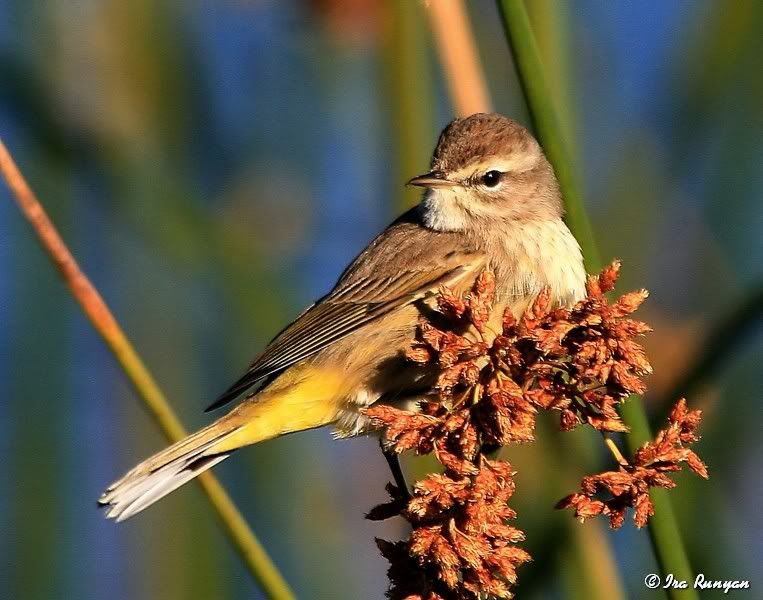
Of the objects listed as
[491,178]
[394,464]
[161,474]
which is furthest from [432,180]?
[161,474]

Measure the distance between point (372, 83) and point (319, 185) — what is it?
768 mm

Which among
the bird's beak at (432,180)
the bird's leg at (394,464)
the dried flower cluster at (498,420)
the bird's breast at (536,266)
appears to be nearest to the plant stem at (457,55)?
the bird's beak at (432,180)

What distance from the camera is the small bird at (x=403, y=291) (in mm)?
3871

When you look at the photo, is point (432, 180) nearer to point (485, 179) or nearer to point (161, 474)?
point (485, 179)

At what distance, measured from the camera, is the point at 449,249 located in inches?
172

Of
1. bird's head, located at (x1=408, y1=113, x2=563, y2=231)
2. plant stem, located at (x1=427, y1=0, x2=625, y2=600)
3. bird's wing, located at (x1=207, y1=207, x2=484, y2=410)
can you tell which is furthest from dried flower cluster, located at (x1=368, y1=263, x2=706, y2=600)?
bird's head, located at (x1=408, y1=113, x2=563, y2=231)

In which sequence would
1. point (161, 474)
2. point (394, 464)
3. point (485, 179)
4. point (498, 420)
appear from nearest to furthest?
point (498, 420) → point (161, 474) → point (394, 464) → point (485, 179)

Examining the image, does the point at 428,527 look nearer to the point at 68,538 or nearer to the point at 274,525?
the point at 274,525

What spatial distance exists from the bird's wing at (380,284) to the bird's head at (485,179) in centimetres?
13

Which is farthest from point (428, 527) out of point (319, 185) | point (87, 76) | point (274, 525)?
point (87, 76)

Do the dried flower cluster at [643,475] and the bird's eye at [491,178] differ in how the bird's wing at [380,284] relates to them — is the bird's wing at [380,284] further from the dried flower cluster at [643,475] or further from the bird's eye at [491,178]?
the dried flower cluster at [643,475]

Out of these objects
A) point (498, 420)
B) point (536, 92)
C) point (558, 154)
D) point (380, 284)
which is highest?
point (380, 284)

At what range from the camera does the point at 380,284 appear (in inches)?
171

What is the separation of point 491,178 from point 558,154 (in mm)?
1895
